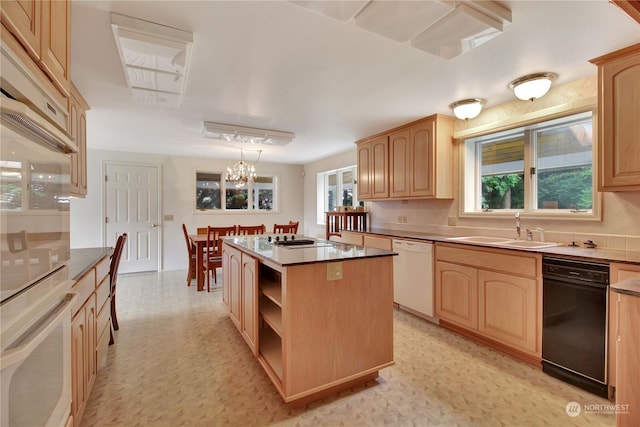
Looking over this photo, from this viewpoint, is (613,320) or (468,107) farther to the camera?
(468,107)

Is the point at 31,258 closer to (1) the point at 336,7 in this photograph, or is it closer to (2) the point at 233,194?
(1) the point at 336,7

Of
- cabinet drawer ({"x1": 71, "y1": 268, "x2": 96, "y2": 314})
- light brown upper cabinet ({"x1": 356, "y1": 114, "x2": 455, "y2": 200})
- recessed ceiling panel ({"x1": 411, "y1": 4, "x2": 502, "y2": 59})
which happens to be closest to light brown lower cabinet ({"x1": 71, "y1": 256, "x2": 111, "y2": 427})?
cabinet drawer ({"x1": 71, "y1": 268, "x2": 96, "y2": 314})

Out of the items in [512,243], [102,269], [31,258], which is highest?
[31,258]

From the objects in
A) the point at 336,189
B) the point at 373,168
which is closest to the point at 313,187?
the point at 336,189

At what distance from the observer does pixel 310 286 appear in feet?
5.64

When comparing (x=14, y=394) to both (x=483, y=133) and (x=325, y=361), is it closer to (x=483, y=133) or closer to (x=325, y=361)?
(x=325, y=361)

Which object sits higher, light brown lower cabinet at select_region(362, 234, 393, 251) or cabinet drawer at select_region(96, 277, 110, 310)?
light brown lower cabinet at select_region(362, 234, 393, 251)

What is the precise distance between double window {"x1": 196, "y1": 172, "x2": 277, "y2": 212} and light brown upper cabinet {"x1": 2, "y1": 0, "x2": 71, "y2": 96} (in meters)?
4.37

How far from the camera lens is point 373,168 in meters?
4.17

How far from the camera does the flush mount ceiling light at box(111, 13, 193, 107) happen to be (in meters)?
1.63

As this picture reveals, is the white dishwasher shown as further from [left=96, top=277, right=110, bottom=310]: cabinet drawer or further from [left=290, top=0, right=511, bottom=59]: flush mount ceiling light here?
[left=96, top=277, right=110, bottom=310]: cabinet drawer

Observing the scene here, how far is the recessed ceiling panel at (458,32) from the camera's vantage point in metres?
1.50

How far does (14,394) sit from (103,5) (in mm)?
1767

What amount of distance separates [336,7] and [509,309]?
246cm
